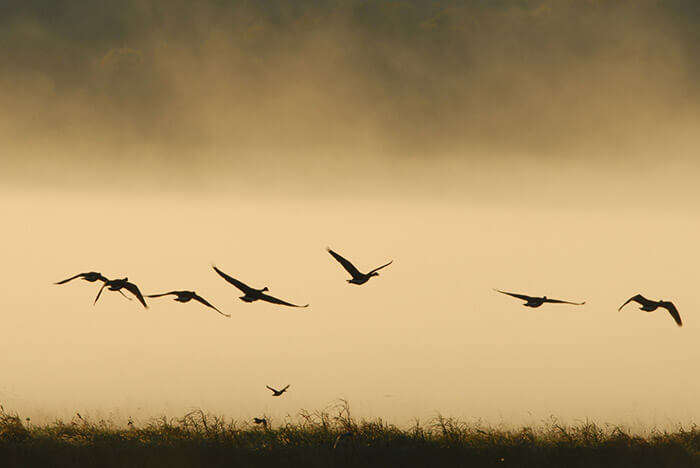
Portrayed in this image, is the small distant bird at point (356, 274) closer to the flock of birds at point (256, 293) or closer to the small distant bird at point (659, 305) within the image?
the flock of birds at point (256, 293)

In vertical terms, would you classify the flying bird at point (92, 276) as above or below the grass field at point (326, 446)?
above

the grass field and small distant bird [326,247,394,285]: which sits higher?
small distant bird [326,247,394,285]

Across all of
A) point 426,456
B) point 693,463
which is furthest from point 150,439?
point 693,463

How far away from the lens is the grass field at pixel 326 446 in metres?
17.6

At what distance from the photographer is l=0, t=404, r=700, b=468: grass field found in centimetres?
1764

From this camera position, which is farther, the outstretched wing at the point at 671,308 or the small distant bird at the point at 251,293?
the outstretched wing at the point at 671,308

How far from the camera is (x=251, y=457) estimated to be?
58.2ft

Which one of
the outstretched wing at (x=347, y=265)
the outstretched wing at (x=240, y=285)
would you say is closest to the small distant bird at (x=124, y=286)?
the outstretched wing at (x=240, y=285)

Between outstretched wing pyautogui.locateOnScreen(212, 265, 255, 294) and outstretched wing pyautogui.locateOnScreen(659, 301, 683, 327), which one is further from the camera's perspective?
outstretched wing pyautogui.locateOnScreen(659, 301, 683, 327)

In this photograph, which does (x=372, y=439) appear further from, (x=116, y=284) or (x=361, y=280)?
(x=116, y=284)

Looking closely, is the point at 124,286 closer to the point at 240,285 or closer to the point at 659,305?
the point at 240,285

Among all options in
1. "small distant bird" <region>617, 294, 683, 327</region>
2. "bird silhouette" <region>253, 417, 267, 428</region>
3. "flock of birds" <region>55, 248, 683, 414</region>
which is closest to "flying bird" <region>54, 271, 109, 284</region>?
"flock of birds" <region>55, 248, 683, 414</region>

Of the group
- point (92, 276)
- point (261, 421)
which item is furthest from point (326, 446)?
point (92, 276)

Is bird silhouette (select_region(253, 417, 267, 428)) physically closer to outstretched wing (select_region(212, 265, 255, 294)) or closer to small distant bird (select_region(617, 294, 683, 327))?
outstretched wing (select_region(212, 265, 255, 294))
